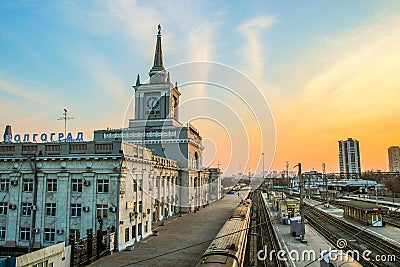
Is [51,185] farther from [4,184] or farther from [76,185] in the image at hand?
[4,184]

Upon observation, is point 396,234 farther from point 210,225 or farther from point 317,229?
point 210,225

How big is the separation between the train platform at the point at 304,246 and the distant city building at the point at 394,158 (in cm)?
12346

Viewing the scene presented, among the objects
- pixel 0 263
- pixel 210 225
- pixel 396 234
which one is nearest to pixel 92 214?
pixel 0 263

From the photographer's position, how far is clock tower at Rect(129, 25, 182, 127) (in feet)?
187

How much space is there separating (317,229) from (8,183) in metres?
34.4

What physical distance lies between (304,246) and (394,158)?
134 m

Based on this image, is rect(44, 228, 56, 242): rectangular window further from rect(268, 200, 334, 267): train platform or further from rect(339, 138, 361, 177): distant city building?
rect(339, 138, 361, 177): distant city building

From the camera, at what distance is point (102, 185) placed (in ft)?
89.9

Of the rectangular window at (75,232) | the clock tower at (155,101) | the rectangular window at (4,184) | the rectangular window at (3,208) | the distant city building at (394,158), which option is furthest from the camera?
the distant city building at (394,158)

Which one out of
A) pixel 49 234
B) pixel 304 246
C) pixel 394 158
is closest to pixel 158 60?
pixel 49 234

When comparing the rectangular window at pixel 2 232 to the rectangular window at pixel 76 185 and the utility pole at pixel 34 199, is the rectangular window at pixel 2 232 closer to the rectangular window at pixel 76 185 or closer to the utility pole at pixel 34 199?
the utility pole at pixel 34 199

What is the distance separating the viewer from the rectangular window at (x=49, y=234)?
89.9 ft

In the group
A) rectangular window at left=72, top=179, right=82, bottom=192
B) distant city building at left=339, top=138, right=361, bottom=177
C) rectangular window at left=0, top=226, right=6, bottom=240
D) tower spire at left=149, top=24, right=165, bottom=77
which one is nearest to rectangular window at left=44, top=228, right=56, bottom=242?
rectangular window at left=72, top=179, right=82, bottom=192

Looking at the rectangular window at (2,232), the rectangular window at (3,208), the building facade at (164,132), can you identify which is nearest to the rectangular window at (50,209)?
the rectangular window at (3,208)
